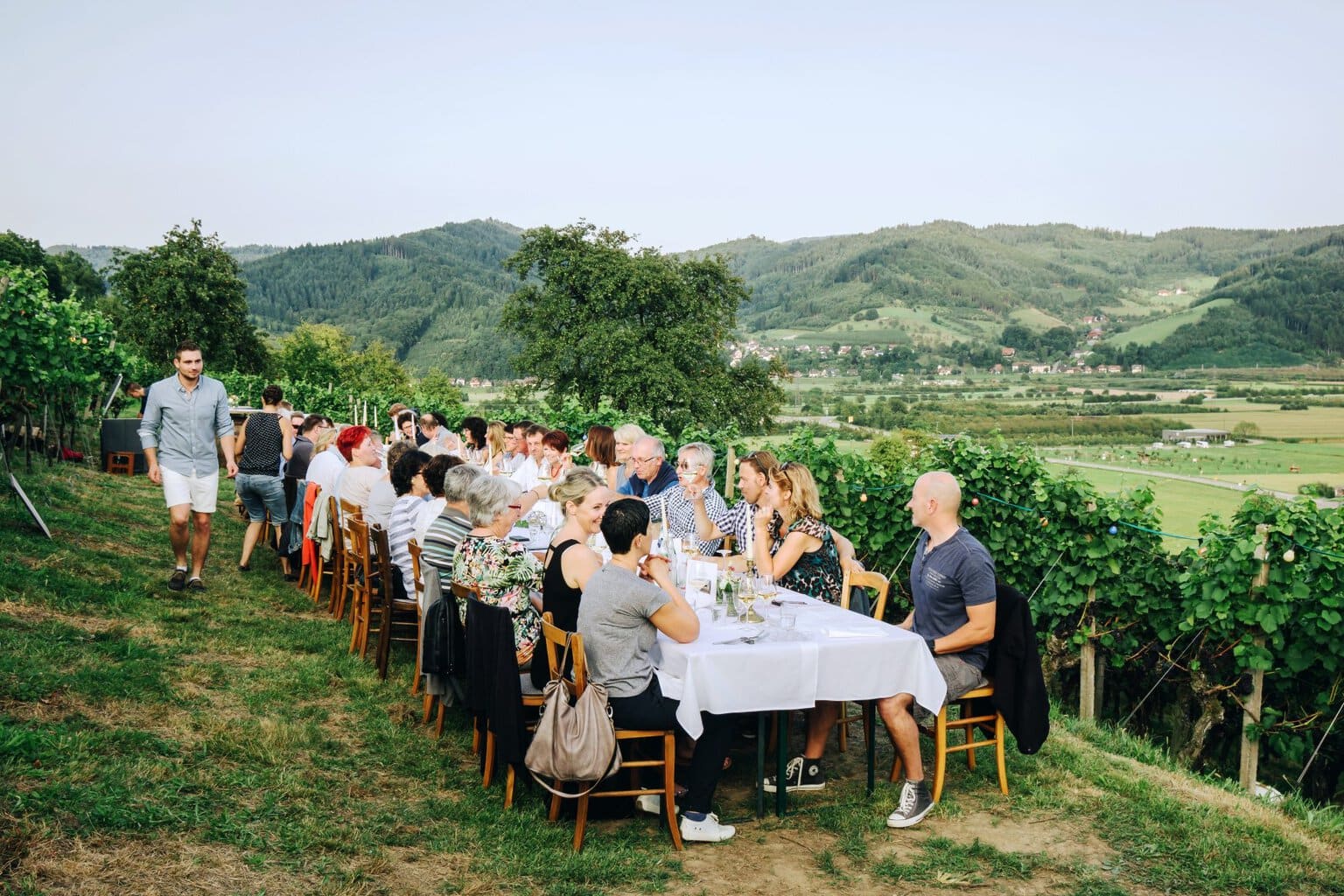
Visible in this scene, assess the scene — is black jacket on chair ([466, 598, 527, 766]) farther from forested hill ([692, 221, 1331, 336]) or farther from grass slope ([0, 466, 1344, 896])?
forested hill ([692, 221, 1331, 336])

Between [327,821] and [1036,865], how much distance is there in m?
2.79

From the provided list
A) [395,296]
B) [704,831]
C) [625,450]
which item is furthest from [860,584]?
[395,296]

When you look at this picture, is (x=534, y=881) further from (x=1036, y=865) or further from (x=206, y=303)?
(x=206, y=303)

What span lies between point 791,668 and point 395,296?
122357 mm

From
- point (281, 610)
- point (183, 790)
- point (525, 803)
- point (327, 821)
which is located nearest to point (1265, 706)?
point (525, 803)

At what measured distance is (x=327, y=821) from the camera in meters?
3.75

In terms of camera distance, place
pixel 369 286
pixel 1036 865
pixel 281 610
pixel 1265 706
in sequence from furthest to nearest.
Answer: pixel 369 286 → pixel 281 610 → pixel 1265 706 → pixel 1036 865

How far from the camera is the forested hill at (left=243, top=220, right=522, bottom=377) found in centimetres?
10194

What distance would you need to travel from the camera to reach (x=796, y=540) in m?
4.83

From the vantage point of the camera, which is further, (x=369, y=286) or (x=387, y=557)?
(x=369, y=286)

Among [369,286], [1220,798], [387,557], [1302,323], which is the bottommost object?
[1220,798]

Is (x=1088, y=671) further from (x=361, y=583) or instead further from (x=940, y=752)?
(x=361, y=583)

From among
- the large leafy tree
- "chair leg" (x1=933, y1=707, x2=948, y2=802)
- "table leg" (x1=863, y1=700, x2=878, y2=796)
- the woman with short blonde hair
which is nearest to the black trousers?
"table leg" (x1=863, y1=700, x2=878, y2=796)

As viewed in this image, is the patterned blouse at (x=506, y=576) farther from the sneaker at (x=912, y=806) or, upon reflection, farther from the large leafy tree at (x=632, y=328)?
the large leafy tree at (x=632, y=328)
